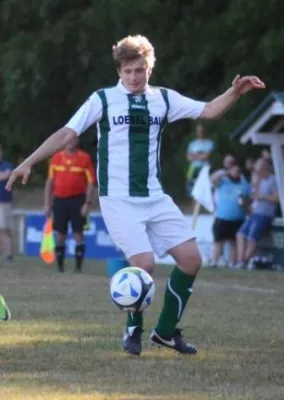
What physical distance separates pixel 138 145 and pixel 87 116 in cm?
38

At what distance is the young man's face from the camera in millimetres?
8469

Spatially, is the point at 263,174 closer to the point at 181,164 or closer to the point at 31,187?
the point at 181,164

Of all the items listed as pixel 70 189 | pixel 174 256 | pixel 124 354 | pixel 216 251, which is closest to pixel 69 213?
pixel 70 189

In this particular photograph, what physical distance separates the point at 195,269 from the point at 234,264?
12.4 meters

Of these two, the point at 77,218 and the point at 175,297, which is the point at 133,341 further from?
the point at 77,218

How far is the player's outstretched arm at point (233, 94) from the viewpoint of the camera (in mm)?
8648

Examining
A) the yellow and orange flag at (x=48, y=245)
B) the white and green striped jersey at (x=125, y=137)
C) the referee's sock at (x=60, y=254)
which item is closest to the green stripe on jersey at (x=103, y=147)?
the white and green striped jersey at (x=125, y=137)

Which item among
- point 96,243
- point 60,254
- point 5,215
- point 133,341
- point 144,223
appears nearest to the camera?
point 144,223

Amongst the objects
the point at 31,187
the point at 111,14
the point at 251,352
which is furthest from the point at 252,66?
the point at 251,352

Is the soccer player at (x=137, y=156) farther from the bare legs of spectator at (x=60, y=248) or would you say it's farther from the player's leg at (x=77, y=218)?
the bare legs of spectator at (x=60, y=248)

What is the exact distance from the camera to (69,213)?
61.0 ft

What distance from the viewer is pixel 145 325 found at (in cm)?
1091

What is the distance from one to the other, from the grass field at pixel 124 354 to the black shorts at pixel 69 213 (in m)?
3.45

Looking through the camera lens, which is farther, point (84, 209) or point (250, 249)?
point (250, 249)
